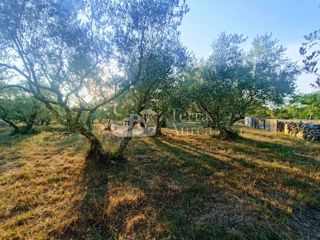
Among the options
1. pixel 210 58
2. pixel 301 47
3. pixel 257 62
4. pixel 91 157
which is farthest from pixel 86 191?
pixel 257 62

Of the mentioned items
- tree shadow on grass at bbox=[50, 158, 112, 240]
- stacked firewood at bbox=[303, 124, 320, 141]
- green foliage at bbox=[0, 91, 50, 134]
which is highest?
green foliage at bbox=[0, 91, 50, 134]

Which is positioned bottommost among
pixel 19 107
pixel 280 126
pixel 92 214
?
pixel 92 214

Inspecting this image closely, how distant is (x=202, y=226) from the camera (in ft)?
15.3

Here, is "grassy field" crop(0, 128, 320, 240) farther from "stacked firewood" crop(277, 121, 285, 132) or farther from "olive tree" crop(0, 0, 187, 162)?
"stacked firewood" crop(277, 121, 285, 132)

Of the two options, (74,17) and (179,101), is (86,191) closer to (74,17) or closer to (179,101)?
(74,17)

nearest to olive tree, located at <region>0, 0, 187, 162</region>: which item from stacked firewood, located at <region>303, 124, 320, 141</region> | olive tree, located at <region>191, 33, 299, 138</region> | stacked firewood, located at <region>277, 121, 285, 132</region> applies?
olive tree, located at <region>191, 33, 299, 138</region>

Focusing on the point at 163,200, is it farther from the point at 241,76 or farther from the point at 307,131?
the point at 307,131

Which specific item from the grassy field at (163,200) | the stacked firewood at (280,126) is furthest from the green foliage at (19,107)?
the stacked firewood at (280,126)

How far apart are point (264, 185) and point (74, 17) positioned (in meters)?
8.05

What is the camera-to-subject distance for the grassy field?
4590 mm

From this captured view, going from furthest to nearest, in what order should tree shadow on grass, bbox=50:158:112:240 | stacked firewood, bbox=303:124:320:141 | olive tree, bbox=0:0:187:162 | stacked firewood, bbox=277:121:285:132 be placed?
stacked firewood, bbox=277:121:285:132 < stacked firewood, bbox=303:124:320:141 < olive tree, bbox=0:0:187:162 < tree shadow on grass, bbox=50:158:112:240

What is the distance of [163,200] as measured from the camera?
234 inches

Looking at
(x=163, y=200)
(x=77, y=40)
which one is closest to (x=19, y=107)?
(x=77, y=40)

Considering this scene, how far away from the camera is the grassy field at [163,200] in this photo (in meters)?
4.59
